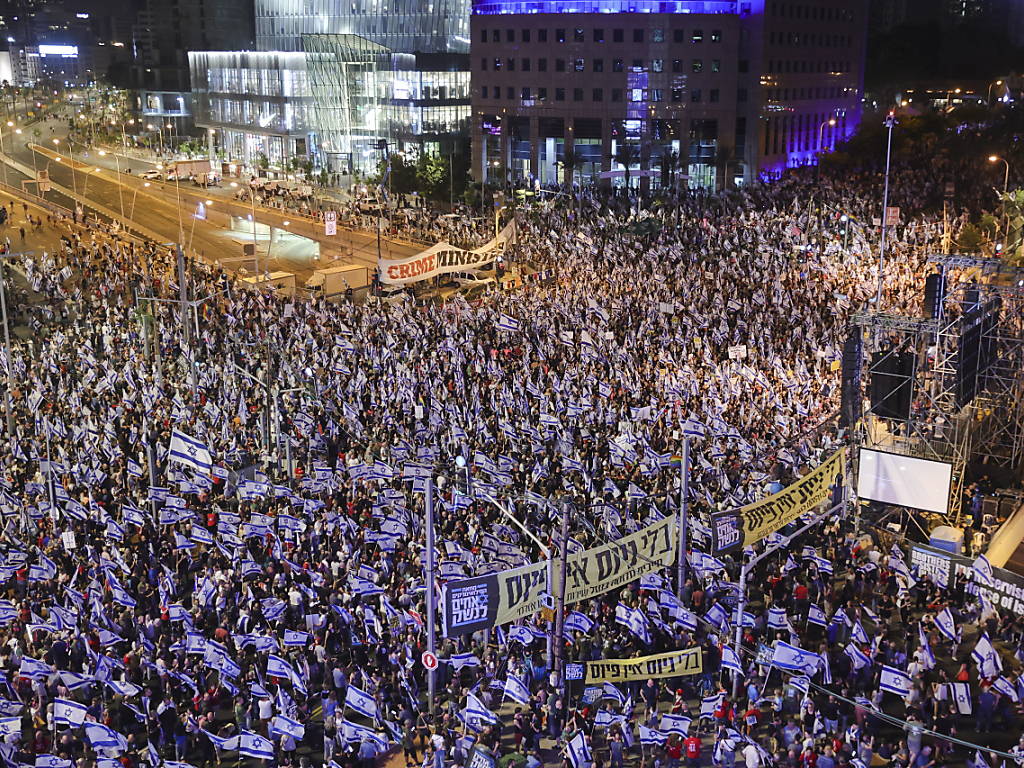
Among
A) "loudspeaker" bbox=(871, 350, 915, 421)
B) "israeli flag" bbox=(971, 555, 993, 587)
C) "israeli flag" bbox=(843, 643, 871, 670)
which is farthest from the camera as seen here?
"loudspeaker" bbox=(871, 350, 915, 421)

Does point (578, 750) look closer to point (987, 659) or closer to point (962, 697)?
point (962, 697)

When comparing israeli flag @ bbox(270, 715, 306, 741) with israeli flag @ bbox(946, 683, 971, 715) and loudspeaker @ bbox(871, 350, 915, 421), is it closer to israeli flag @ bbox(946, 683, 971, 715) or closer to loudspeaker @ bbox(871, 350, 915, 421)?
israeli flag @ bbox(946, 683, 971, 715)

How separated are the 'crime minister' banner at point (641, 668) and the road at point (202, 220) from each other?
39.2 metres

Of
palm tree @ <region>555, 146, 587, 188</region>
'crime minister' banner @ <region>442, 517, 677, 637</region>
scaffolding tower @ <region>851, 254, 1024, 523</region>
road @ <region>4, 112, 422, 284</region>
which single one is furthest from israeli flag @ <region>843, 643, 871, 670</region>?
palm tree @ <region>555, 146, 587, 188</region>

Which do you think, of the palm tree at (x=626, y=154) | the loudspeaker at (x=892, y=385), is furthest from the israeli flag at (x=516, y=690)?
the palm tree at (x=626, y=154)

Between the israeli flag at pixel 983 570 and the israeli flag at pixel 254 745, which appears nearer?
the israeli flag at pixel 254 745

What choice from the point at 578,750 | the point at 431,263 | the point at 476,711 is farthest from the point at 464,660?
the point at 431,263

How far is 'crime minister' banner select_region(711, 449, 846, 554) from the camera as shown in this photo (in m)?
21.0

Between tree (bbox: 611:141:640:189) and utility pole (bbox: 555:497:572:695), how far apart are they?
77.7m

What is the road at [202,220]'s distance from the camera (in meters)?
64.2

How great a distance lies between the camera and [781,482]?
26719 millimetres

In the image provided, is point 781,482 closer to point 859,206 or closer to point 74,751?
point 74,751

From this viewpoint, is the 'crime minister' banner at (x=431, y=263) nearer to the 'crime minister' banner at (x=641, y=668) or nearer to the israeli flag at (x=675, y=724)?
the 'crime minister' banner at (x=641, y=668)

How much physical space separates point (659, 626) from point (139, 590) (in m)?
10.5
